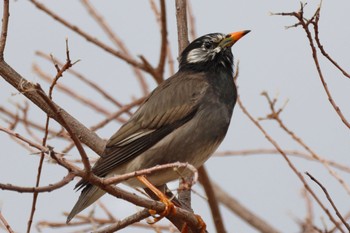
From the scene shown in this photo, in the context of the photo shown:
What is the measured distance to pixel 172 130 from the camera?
5.03 m

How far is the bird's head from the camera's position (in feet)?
18.4

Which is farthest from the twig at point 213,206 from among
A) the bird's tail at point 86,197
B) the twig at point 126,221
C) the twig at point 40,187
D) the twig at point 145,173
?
the twig at point 40,187

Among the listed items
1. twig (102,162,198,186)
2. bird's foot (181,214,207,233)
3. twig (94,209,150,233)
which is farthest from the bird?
twig (102,162,198,186)

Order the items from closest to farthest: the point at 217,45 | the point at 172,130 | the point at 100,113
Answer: the point at 172,130 < the point at 217,45 < the point at 100,113

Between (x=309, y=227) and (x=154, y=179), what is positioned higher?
(x=154, y=179)

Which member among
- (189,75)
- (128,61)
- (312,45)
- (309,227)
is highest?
(128,61)

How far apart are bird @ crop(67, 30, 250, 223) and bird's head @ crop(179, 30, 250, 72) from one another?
15 cm

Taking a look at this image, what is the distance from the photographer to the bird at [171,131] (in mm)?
4891

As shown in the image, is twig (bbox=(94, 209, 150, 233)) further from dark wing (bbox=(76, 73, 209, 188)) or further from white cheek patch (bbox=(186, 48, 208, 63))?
white cheek patch (bbox=(186, 48, 208, 63))

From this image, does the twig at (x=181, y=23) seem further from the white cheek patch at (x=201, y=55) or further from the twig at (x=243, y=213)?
the twig at (x=243, y=213)

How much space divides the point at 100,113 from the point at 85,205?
2.07 m

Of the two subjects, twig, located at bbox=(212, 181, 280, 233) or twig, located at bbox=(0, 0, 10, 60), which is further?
twig, located at bbox=(212, 181, 280, 233)

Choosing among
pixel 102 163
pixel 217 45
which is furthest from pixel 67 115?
pixel 217 45

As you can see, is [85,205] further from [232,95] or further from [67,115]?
[232,95]
